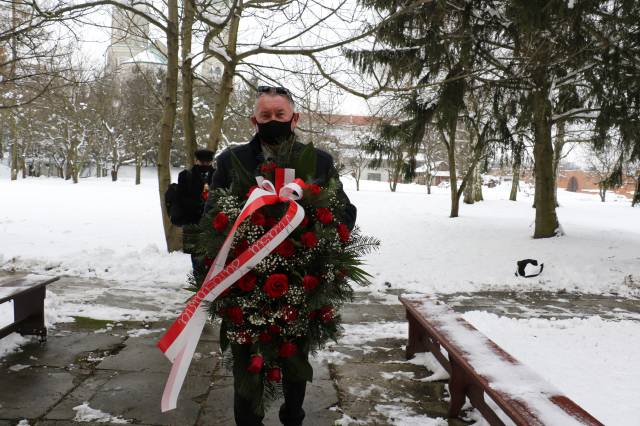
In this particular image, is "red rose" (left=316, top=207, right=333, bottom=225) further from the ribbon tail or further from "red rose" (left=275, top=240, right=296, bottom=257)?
the ribbon tail

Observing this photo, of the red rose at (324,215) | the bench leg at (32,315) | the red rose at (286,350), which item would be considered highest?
the red rose at (324,215)

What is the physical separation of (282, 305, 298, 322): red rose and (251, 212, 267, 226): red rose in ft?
1.27

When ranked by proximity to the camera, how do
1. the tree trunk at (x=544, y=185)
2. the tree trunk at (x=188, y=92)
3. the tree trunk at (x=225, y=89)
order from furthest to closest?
the tree trunk at (x=544, y=185) < the tree trunk at (x=225, y=89) < the tree trunk at (x=188, y=92)

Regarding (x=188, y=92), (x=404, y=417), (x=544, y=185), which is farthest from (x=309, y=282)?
(x=544, y=185)

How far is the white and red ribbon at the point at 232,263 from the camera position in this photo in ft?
6.95

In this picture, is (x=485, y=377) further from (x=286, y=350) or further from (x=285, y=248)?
(x=285, y=248)

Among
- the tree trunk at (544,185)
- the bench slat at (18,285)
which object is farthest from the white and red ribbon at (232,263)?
the tree trunk at (544,185)

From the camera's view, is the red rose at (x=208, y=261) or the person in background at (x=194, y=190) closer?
the red rose at (x=208, y=261)

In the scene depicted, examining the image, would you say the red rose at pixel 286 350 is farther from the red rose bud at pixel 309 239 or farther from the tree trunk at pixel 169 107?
the tree trunk at pixel 169 107

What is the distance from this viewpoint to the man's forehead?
97.6 inches

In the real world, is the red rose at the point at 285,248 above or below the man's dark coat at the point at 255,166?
below

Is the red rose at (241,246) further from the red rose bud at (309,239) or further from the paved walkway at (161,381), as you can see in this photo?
the paved walkway at (161,381)

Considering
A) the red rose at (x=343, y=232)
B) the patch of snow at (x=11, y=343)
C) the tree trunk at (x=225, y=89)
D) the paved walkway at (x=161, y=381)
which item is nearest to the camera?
the red rose at (x=343, y=232)

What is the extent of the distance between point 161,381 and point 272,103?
233cm
